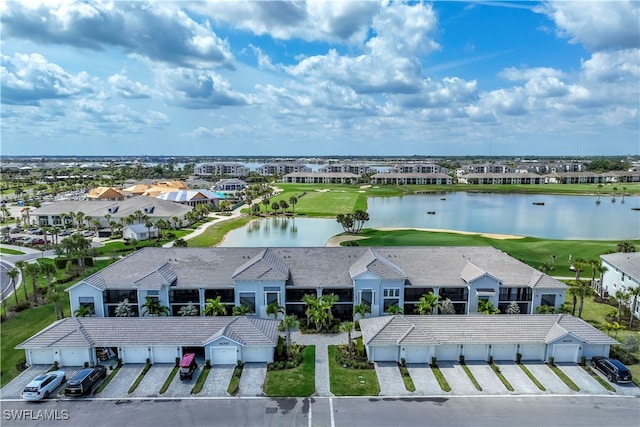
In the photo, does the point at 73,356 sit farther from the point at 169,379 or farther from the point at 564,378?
the point at 564,378

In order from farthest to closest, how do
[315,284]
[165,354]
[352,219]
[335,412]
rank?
[352,219] < [315,284] < [165,354] < [335,412]

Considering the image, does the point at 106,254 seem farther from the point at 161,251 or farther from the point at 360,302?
→ the point at 360,302

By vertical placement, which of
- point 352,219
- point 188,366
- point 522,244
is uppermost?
point 352,219

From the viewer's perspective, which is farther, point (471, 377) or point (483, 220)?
point (483, 220)

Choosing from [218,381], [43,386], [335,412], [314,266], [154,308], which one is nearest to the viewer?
[335,412]

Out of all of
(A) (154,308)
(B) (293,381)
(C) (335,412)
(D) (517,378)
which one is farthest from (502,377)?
(A) (154,308)

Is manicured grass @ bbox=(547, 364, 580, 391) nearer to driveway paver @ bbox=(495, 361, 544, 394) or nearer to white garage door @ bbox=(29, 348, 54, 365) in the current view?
driveway paver @ bbox=(495, 361, 544, 394)

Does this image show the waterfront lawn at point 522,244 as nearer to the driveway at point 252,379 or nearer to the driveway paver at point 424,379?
the driveway paver at point 424,379
